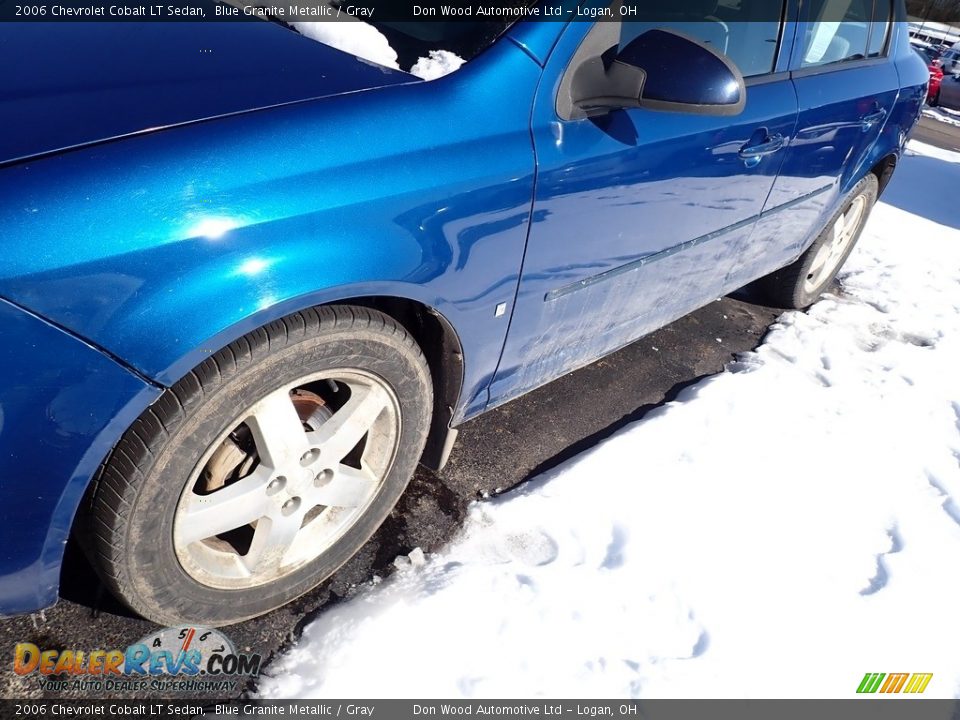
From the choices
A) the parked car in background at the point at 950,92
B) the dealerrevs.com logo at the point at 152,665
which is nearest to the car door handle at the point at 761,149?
the dealerrevs.com logo at the point at 152,665

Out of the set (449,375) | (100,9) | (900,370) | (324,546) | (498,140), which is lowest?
(900,370)

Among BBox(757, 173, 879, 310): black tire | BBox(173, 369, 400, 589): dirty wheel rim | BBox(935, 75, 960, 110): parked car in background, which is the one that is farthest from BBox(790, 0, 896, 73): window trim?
BBox(935, 75, 960, 110): parked car in background

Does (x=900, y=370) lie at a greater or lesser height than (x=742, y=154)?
lesser

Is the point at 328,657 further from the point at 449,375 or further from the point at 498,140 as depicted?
the point at 498,140


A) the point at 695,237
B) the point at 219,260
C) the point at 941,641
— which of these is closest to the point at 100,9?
the point at 219,260

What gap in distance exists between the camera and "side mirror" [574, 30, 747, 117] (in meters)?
1.74

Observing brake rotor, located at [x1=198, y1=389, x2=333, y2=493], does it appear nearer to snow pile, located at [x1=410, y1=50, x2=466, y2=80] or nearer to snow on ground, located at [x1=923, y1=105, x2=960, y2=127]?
snow pile, located at [x1=410, y1=50, x2=466, y2=80]

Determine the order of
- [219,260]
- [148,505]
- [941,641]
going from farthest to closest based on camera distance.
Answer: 1. [941,641]
2. [148,505]
3. [219,260]

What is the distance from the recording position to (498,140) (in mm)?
1613

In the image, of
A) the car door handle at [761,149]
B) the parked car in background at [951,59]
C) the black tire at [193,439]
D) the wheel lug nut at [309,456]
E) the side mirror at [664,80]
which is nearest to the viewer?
the black tire at [193,439]

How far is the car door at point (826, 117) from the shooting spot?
2.70 metres

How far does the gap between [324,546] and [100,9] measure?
53.8 inches

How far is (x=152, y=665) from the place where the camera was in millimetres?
1647

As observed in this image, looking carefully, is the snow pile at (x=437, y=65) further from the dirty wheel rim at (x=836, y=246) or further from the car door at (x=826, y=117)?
the dirty wheel rim at (x=836, y=246)
